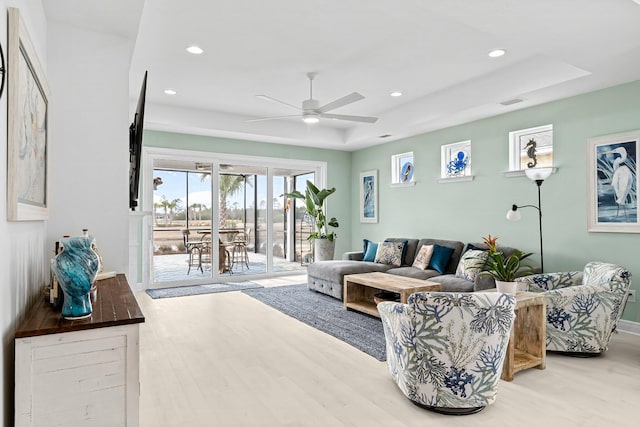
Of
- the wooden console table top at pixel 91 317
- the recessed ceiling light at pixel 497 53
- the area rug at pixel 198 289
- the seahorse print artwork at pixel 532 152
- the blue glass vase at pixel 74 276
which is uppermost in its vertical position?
the recessed ceiling light at pixel 497 53

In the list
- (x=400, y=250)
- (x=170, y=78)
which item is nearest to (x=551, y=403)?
(x=400, y=250)

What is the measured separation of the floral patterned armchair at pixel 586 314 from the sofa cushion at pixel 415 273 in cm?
180

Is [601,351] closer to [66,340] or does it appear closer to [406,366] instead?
[406,366]

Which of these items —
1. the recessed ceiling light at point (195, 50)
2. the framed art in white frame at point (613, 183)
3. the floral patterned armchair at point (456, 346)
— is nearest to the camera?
the floral patterned armchair at point (456, 346)

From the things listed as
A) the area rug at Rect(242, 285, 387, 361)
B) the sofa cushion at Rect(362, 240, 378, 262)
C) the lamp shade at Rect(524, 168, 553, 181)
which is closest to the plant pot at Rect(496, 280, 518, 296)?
the area rug at Rect(242, 285, 387, 361)

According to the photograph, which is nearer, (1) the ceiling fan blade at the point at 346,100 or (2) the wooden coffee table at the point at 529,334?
(2) the wooden coffee table at the point at 529,334

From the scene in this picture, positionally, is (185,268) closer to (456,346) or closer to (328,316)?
(328,316)

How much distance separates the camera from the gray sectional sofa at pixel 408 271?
4427 mm

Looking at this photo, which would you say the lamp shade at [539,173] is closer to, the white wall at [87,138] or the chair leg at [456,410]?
the chair leg at [456,410]

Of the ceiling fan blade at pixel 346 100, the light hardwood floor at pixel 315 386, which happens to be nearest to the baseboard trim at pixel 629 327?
the light hardwood floor at pixel 315 386

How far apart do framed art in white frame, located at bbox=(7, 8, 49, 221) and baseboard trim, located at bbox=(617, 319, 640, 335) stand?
4.97m

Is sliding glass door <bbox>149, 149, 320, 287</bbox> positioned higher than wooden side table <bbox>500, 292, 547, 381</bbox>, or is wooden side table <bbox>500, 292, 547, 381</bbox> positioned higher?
sliding glass door <bbox>149, 149, 320, 287</bbox>

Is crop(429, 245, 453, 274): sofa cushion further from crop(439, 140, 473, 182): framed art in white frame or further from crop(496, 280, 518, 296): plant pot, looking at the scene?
crop(496, 280, 518, 296): plant pot

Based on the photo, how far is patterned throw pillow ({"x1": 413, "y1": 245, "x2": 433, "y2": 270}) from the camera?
528cm
